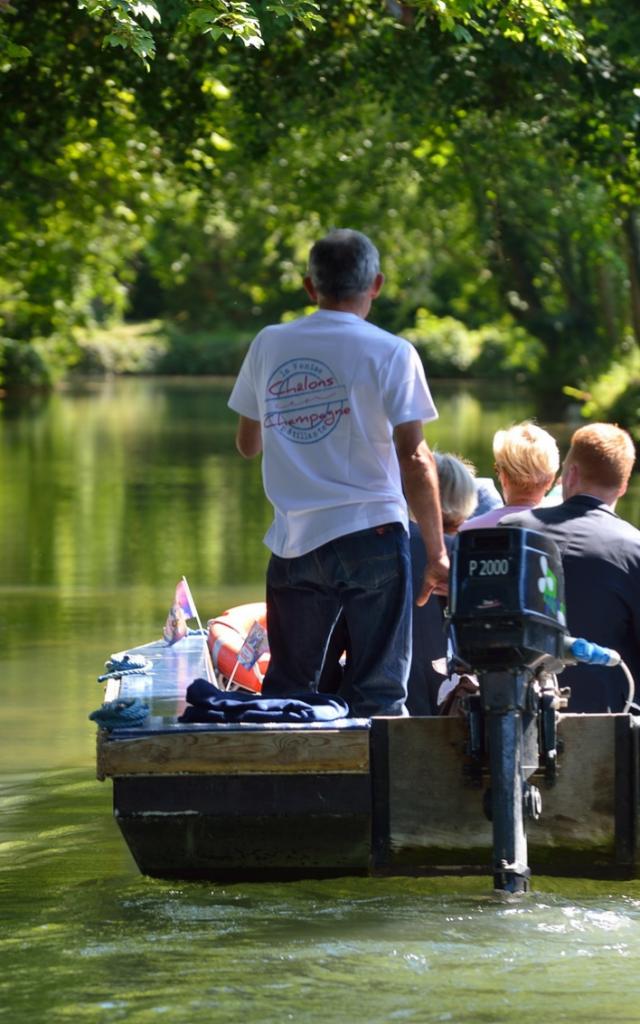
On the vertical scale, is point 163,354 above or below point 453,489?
above

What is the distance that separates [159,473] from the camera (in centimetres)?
2644

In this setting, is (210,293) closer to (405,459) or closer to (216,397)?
(216,397)

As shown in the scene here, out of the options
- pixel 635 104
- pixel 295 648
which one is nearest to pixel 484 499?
pixel 295 648

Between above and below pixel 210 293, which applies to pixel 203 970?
below

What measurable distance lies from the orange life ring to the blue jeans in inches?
38.3

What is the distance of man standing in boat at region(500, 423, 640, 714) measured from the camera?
6.41 meters

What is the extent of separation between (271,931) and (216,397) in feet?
162

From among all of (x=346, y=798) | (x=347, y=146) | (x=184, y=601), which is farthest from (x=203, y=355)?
(x=346, y=798)

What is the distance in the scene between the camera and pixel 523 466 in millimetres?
6871

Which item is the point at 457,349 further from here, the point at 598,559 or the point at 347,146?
the point at 598,559

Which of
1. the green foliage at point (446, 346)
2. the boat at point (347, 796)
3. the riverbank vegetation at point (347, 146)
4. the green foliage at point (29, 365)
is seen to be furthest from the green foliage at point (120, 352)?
the boat at point (347, 796)

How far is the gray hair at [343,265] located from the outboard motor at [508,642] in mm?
1006

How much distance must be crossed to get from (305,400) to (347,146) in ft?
52.5

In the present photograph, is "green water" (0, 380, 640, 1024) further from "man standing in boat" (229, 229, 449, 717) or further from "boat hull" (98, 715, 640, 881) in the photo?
"man standing in boat" (229, 229, 449, 717)
